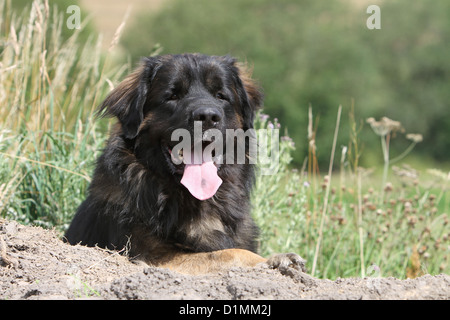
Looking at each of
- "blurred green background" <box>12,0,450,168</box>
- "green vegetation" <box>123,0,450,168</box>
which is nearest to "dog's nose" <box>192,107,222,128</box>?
"blurred green background" <box>12,0,450,168</box>

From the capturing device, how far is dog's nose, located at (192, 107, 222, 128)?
12.4 ft

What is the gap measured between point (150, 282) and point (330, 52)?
3655cm

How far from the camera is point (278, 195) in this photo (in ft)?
19.1

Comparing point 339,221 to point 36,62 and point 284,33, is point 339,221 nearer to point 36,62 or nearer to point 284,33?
point 36,62

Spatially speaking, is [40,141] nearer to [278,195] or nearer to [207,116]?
[207,116]

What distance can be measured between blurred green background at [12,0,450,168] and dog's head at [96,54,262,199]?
25675 mm

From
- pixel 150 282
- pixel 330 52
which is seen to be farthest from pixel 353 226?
pixel 330 52

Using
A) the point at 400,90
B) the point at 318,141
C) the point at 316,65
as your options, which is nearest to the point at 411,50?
the point at 400,90

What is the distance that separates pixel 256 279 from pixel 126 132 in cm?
169

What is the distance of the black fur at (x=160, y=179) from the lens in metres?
3.87

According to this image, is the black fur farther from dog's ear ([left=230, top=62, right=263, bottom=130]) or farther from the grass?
the grass

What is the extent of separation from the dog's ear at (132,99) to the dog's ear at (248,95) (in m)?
0.72
